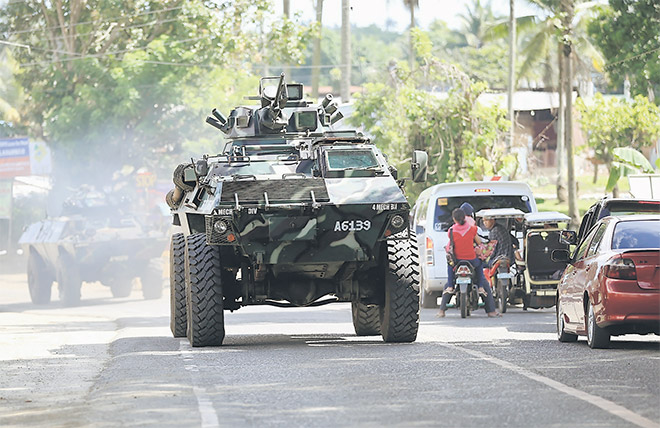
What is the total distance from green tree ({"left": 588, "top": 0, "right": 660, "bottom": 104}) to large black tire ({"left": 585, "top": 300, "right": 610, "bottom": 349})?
21715mm

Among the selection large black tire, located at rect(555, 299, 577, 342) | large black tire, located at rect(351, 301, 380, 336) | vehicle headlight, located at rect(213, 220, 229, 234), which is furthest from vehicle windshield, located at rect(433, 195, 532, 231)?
vehicle headlight, located at rect(213, 220, 229, 234)

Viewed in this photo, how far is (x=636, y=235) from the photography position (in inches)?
570

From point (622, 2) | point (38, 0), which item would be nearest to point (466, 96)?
point (622, 2)

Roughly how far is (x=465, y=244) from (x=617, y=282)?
24.7 feet

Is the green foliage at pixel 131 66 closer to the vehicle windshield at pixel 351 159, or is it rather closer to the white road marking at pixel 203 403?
the vehicle windshield at pixel 351 159

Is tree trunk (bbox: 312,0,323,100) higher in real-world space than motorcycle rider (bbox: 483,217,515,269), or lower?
higher

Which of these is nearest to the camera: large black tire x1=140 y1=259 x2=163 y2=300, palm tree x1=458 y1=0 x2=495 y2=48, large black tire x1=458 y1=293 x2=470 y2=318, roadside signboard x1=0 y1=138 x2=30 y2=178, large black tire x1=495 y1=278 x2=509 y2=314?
large black tire x1=458 y1=293 x2=470 y2=318

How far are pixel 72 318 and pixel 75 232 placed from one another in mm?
4936

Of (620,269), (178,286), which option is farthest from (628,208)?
(178,286)

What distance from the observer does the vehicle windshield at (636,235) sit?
14367mm

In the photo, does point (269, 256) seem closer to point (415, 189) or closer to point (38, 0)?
point (415, 189)

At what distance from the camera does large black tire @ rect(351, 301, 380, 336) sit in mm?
17266

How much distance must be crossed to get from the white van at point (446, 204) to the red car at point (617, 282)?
8185mm

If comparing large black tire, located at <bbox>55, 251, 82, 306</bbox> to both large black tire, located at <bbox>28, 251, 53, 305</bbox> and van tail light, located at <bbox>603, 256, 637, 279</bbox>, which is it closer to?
large black tire, located at <bbox>28, 251, 53, 305</bbox>
